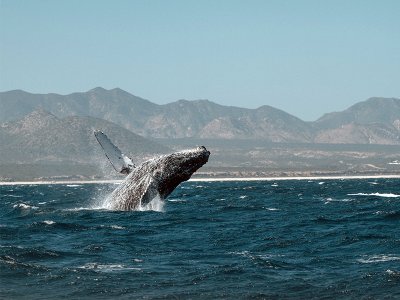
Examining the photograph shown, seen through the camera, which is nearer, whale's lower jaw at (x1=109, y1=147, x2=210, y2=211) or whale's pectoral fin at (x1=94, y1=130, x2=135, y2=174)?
whale's pectoral fin at (x1=94, y1=130, x2=135, y2=174)

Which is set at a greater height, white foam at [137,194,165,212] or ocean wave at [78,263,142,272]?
white foam at [137,194,165,212]

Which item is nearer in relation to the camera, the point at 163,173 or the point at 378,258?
the point at 378,258

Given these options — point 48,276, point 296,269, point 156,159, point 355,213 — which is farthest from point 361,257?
point 355,213

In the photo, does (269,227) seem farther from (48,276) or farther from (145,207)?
(48,276)

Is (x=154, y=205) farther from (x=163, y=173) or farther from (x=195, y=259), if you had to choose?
(x=195, y=259)

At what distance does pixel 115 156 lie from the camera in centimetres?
3247

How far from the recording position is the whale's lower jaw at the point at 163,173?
3228 centimetres

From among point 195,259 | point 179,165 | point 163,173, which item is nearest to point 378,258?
point 195,259

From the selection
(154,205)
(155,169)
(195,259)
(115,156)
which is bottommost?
(195,259)

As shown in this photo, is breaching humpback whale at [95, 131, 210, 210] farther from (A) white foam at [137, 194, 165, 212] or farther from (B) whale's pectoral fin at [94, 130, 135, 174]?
(A) white foam at [137, 194, 165, 212]

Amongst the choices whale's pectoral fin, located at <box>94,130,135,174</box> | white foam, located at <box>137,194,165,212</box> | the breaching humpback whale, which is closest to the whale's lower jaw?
the breaching humpback whale

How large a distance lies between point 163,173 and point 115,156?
205cm

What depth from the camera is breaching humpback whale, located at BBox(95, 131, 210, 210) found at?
32.2 m

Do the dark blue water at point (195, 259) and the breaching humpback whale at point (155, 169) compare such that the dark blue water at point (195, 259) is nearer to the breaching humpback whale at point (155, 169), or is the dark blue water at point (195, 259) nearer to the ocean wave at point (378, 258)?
the ocean wave at point (378, 258)
